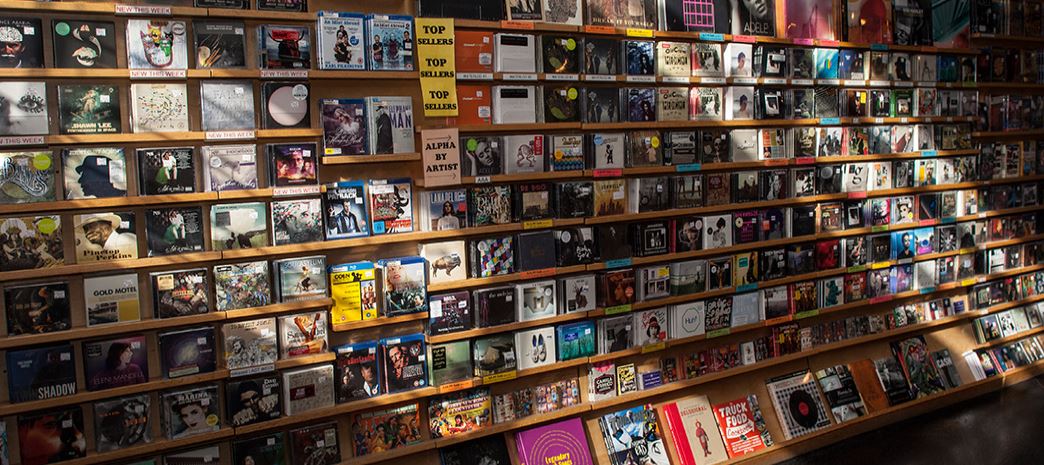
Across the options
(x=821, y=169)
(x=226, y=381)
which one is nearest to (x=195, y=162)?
(x=226, y=381)

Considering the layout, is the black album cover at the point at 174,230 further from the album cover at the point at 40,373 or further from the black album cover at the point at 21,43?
the black album cover at the point at 21,43

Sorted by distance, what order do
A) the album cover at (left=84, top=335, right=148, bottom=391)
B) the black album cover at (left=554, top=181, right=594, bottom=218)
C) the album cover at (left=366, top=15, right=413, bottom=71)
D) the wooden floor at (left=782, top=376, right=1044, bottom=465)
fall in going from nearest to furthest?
the album cover at (left=84, top=335, right=148, bottom=391), the album cover at (left=366, top=15, right=413, bottom=71), the black album cover at (left=554, top=181, right=594, bottom=218), the wooden floor at (left=782, top=376, right=1044, bottom=465)

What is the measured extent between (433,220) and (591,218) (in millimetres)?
917

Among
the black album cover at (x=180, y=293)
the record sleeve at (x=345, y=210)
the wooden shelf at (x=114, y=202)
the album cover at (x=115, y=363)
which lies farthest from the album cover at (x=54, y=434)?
the record sleeve at (x=345, y=210)

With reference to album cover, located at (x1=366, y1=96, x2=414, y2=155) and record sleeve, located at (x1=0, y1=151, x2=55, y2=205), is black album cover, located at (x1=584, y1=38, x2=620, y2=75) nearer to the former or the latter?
album cover, located at (x1=366, y1=96, x2=414, y2=155)

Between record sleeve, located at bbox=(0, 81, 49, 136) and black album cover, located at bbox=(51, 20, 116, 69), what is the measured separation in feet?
0.44

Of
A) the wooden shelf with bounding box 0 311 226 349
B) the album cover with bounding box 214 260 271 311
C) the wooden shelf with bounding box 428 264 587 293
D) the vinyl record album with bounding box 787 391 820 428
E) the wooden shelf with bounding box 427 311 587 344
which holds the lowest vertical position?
the vinyl record album with bounding box 787 391 820 428

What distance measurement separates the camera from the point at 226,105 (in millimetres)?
3357

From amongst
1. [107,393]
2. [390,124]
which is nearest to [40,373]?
[107,393]

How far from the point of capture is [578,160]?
4223mm

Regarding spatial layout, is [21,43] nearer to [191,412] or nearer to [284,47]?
[284,47]

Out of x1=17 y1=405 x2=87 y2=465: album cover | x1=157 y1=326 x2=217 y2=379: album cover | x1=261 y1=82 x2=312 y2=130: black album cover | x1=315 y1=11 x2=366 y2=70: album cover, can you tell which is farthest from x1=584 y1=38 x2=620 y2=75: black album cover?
x1=17 y1=405 x2=87 y2=465: album cover

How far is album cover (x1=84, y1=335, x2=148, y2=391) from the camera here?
3.22 metres

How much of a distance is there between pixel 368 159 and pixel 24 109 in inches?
53.4
